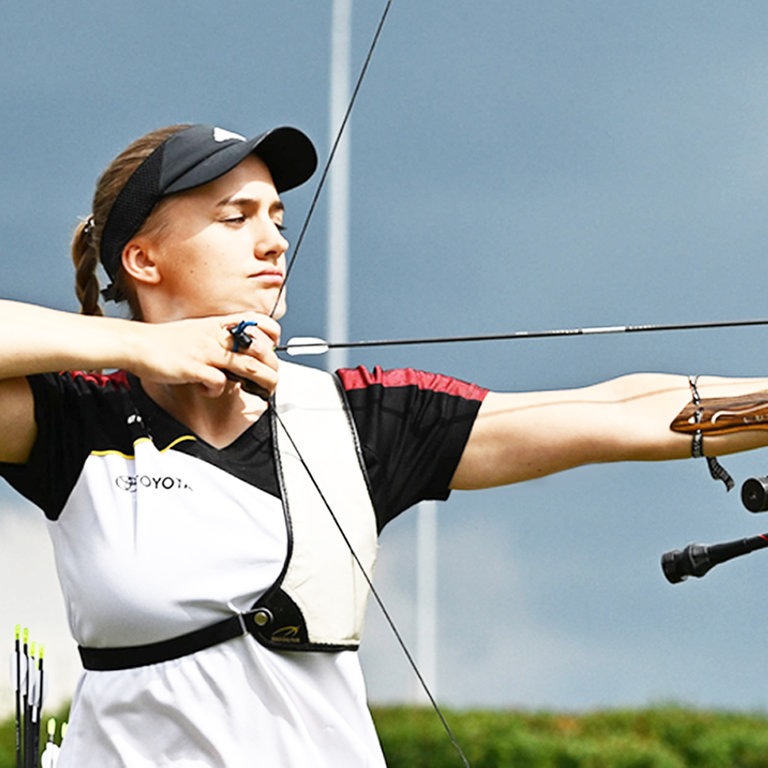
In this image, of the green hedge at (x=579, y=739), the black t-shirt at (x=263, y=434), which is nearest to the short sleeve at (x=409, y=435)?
the black t-shirt at (x=263, y=434)

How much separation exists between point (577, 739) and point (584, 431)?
530 cm

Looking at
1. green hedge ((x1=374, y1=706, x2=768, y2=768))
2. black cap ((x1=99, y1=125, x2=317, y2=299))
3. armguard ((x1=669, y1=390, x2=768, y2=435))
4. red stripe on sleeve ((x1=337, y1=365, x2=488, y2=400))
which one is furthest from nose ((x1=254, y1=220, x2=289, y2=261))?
green hedge ((x1=374, y1=706, x2=768, y2=768))

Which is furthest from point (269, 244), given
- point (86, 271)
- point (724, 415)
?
point (724, 415)

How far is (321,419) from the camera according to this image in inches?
Answer: 85.6

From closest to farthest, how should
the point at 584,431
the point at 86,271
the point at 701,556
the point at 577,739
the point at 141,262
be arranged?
the point at 701,556
the point at 584,431
the point at 141,262
the point at 86,271
the point at 577,739

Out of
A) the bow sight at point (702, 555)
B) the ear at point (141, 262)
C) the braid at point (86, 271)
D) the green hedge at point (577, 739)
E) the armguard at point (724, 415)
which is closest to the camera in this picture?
the bow sight at point (702, 555)

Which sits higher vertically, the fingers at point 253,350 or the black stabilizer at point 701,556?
the fingers at point 253,350

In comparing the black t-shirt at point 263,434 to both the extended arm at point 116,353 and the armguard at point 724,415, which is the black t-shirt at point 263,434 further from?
the armguard at point 724,415

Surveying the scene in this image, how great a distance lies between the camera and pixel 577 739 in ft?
23.4

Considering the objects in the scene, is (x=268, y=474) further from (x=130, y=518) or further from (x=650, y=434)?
(x=650, y=434)

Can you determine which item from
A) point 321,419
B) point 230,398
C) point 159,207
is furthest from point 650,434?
point 159,207

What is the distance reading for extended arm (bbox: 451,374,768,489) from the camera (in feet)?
6.95

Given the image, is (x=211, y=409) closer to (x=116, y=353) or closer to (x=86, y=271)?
(x=116, y=353)

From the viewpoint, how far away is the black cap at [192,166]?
2.17 metres
